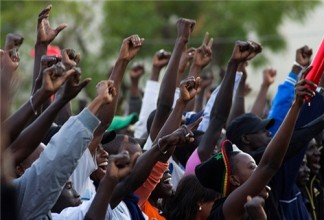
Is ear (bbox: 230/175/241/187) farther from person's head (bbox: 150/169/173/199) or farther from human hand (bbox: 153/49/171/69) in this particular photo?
human hand (bbox: 153/49/171/69)

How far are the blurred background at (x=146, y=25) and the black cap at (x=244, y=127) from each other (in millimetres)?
14582

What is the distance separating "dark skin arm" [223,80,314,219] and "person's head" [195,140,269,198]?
266 mm

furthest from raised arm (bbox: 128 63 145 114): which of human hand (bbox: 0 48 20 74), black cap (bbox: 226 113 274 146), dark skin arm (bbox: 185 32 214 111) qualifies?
human hand (bbox: 0 48 20 74)

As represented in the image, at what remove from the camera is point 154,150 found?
17.9ft

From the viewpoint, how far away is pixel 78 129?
4668 millimetres

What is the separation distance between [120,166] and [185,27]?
8.51 ft

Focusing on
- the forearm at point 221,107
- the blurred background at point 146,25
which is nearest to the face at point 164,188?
the forearm at point 221,107

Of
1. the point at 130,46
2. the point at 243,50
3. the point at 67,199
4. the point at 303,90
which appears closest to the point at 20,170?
the point at 67,199

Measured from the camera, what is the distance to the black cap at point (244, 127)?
720cm

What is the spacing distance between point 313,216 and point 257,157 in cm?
106

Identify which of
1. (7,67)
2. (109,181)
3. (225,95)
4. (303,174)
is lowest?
(303,174)

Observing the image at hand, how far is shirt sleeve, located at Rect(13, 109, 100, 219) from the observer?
4.63 meters

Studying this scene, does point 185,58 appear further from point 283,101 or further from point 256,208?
point 256,208

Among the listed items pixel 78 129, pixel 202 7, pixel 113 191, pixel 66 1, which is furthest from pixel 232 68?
pixel 202 7
